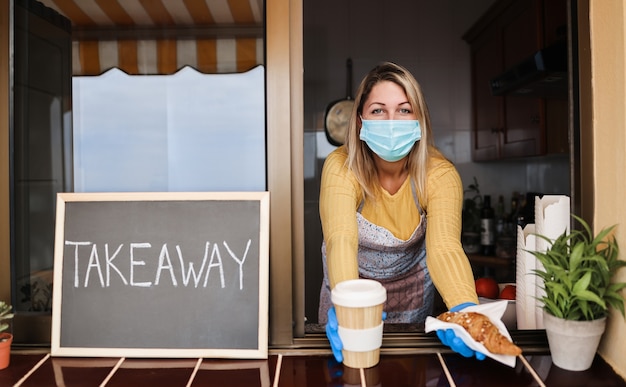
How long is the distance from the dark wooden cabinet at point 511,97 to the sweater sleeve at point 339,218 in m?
1.35

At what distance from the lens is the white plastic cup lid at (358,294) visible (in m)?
0.87

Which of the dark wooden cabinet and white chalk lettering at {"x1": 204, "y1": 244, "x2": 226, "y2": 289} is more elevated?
the dark wooden cabinet

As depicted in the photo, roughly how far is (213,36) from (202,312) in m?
0.97

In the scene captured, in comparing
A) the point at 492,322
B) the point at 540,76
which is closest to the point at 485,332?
the point at 492,322

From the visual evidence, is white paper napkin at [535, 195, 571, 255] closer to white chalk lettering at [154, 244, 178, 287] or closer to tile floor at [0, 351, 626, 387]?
tile floor at [0, 351, 626, 387]

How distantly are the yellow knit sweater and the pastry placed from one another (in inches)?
4.8

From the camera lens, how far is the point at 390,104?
4.41 feet

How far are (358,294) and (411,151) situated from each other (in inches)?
25.5

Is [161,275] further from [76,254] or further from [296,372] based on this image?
[296,372]

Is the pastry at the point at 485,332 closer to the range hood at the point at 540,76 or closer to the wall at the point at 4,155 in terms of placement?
the wall at the point at 4,155

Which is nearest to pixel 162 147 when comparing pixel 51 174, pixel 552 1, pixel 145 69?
pixel 145 69

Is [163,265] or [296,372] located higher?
[163,265]

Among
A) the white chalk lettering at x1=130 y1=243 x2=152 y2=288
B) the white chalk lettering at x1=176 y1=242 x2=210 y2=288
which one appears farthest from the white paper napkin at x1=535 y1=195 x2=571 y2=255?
the white chalk lettering at x1=130 y1=243 x2=152 y2=288

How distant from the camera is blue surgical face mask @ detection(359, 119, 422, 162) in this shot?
1.28 m
